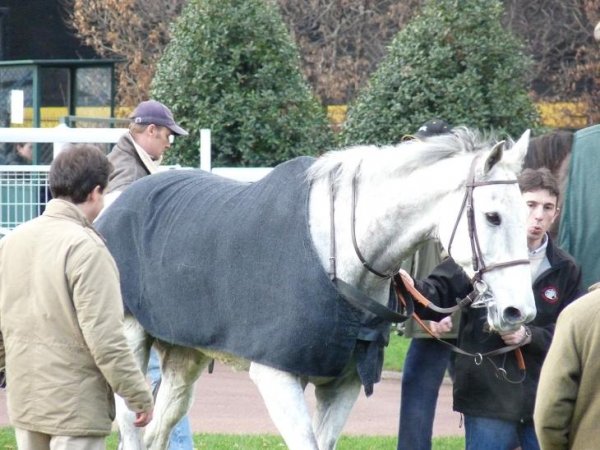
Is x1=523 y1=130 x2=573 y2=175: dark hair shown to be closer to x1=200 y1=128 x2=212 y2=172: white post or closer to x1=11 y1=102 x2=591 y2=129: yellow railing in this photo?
x1=200 y1=128 x2=212 y2=172: white post

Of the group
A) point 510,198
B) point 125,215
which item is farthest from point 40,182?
point 510,198

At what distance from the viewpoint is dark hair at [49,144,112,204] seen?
193 inches

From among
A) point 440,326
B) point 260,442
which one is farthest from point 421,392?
point 260,442

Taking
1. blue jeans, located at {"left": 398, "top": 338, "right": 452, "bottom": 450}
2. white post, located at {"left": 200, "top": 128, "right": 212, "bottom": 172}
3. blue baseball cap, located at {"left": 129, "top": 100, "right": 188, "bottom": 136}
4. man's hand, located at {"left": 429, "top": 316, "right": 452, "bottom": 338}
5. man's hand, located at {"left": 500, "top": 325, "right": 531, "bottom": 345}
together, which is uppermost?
blue baseball cap, located at {"left": 129, "top": 100, "right": 188, "bottom": 136}

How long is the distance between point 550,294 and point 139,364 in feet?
6.83

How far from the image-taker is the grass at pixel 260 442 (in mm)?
8078

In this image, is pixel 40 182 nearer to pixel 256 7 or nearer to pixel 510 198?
pixel 256 7

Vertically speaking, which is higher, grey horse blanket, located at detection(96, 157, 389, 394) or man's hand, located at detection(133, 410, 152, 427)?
grey horse blanket, located at detection(96, 157, 389, 394)

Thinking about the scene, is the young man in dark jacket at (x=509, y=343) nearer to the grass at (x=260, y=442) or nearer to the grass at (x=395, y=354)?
the grass at (x=260, y=442)

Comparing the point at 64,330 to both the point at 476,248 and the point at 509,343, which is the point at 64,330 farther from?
the point at 509,343

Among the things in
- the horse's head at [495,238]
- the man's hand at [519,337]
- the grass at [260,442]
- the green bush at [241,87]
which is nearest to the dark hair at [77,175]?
the horse's head at [495,238]

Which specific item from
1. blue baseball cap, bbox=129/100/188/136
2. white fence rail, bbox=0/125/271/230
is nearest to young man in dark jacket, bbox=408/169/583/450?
blue baseball cap, bbox=129/100/188/136

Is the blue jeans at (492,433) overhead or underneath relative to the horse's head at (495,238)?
underneath

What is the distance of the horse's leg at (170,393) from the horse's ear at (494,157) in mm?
2195
